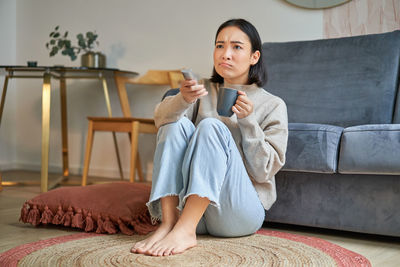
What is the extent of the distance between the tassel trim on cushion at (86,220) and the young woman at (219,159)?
0.20 meters

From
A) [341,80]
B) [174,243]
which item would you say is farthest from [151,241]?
[341,80]

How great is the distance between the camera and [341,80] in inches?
92.2

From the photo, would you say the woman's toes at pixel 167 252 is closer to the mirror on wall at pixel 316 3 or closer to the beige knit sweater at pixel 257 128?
the beige knit sweater at pixel 257 128

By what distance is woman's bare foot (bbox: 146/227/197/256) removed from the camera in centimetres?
147

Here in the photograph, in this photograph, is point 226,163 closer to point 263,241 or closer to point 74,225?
point 263,241

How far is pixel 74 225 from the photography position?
1.90 m

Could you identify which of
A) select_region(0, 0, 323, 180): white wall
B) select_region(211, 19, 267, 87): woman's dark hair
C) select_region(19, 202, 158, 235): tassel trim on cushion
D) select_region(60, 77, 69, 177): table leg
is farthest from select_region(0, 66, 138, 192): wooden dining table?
select_region(211, 19, 267, 87): woman's dark hair

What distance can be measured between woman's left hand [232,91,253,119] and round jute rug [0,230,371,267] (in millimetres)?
424

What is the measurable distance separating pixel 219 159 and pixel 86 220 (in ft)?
2.13

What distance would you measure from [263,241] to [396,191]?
50cm

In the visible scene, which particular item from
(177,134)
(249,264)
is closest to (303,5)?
(177,134)

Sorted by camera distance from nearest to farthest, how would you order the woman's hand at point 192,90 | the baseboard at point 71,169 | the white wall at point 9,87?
the woman's hand at point 192,90, the baseboard at point 71,169, the white wall at point 9,87

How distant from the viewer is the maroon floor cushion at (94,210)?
1857mm

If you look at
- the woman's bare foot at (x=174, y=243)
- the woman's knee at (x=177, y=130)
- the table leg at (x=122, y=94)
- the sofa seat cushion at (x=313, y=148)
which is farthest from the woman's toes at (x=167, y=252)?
the table leg at (x=122, y=94)
